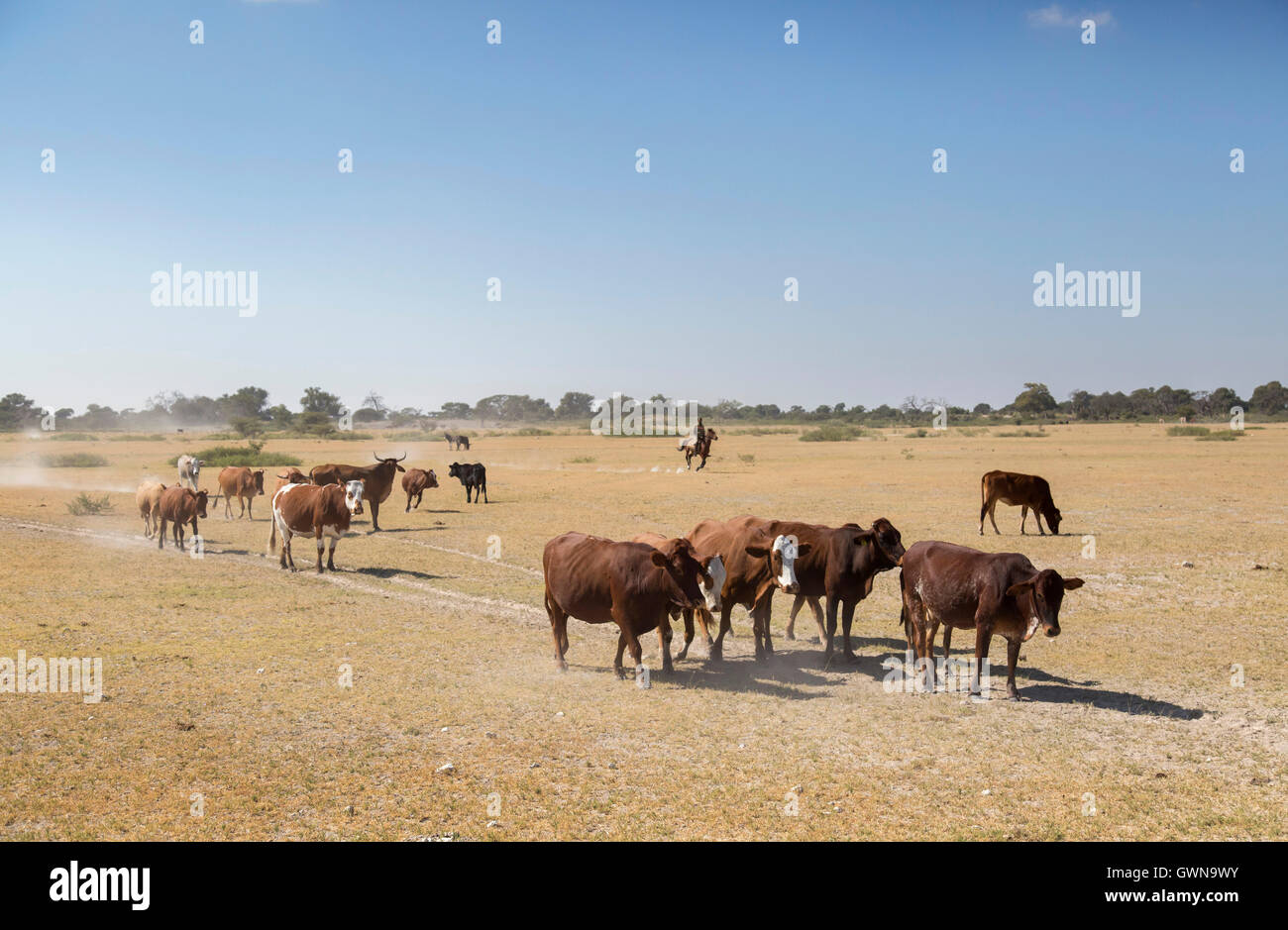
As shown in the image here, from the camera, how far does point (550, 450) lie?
65.7m

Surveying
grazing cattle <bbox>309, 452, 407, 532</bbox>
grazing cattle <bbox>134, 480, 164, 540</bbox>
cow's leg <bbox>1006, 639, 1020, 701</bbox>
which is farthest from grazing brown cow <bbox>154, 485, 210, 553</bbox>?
cow's leg <bbox>1006, 639, 1020, 701</bbox>

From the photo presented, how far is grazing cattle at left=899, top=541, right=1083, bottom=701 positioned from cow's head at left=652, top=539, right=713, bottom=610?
8.48 ft

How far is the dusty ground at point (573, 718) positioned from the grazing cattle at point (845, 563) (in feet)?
2.85

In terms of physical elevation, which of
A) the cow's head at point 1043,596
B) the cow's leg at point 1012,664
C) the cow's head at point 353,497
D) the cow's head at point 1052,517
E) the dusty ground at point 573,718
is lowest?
the dusty ground at point 573,718

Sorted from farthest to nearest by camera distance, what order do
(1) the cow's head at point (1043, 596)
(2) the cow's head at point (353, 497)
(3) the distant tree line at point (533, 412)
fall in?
(3) the distant tree line at point (533, 412)
(2) the cow's head at point (353, 497)
(1) the cow's head at point (1043, 596)

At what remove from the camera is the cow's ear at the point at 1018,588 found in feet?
28.8

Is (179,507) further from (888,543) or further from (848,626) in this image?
(888,543)

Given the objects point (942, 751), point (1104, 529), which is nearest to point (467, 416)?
point (1104, 529)

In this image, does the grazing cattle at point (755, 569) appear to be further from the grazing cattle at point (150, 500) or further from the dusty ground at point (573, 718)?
the grazing cattle at point (150, 500)

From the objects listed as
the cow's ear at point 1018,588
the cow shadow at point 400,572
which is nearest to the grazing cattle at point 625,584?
the cow's ear at point 1018,588

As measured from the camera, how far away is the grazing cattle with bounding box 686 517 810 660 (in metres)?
10.2

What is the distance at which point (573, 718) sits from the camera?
28.5 ft

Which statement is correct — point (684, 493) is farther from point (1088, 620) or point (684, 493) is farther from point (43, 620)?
point (43, 620)

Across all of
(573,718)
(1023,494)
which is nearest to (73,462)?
(1023,494)
